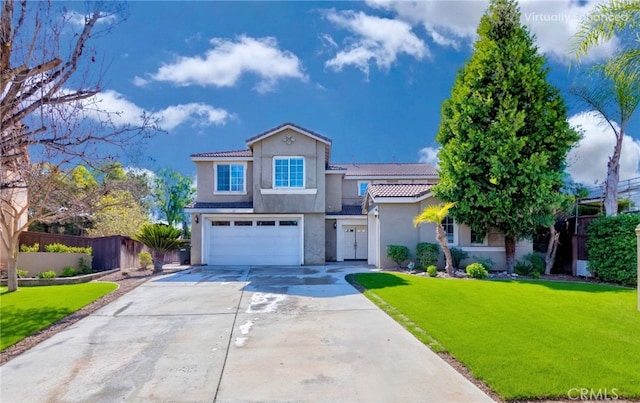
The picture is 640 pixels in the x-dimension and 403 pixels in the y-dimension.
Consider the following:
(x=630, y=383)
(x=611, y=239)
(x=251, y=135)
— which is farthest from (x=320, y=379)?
(x=251, y=135)

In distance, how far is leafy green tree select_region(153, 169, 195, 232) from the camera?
3847 centimetres

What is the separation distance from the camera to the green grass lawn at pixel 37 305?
7.64 m

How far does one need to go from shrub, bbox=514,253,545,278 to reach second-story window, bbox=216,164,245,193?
44.1ft

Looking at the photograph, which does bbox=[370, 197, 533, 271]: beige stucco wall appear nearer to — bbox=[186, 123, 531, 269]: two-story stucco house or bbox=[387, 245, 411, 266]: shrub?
bbox=[387, 245, 411, 266]: shrub

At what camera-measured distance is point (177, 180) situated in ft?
129

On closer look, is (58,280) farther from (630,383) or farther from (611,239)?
(611,239)

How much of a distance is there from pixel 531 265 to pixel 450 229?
3397 mm

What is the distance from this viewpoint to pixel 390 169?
82.8ft

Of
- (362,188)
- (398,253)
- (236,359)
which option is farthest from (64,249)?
(362,188)

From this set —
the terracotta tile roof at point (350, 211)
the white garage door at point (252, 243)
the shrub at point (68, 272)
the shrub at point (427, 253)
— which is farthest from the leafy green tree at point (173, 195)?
the shrub at point (427, 253)

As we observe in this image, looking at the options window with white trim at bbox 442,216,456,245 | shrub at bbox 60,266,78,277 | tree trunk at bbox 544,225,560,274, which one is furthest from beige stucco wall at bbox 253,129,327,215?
tree trunk at bbox 544,225,560,274

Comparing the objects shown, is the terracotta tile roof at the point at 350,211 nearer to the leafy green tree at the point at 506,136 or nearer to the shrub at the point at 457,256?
the shrub at the point at 457,256

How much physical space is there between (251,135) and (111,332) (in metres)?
13.6

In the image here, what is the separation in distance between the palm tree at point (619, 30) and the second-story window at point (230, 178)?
16112mm
